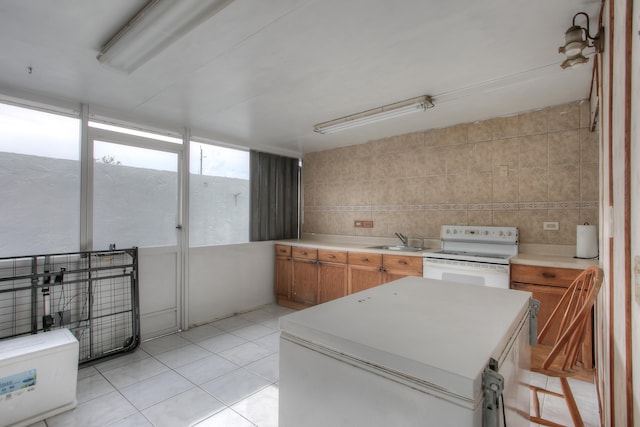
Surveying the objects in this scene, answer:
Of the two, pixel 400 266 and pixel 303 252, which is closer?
pixel 400 266

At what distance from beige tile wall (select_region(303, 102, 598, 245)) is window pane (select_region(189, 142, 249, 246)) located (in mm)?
1254

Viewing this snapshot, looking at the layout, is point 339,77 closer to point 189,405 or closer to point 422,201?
point 422,201

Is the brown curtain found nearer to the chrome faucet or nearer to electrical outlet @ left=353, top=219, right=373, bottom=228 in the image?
electrical outlet @ left=353, top=219, right=373, bottom=228

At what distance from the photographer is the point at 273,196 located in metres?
4.64

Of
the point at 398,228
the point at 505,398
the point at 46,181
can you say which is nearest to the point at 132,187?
the point at 46,181

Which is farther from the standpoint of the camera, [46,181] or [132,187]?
[132,187]

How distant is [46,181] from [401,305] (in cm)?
316

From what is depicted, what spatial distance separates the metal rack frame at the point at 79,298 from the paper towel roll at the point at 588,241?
4070 mm

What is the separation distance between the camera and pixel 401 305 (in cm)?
112

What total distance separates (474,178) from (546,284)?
4.31 feet

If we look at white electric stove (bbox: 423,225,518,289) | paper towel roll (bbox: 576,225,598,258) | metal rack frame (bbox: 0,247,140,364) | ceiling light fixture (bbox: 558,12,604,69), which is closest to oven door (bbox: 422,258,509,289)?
white electric stove (bbox: 423,225,518,289)

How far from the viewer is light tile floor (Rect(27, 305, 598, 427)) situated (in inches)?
79.6

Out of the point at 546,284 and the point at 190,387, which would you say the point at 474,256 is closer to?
the point at 546,284

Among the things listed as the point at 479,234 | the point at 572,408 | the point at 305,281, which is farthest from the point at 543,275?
the point at 305,281
